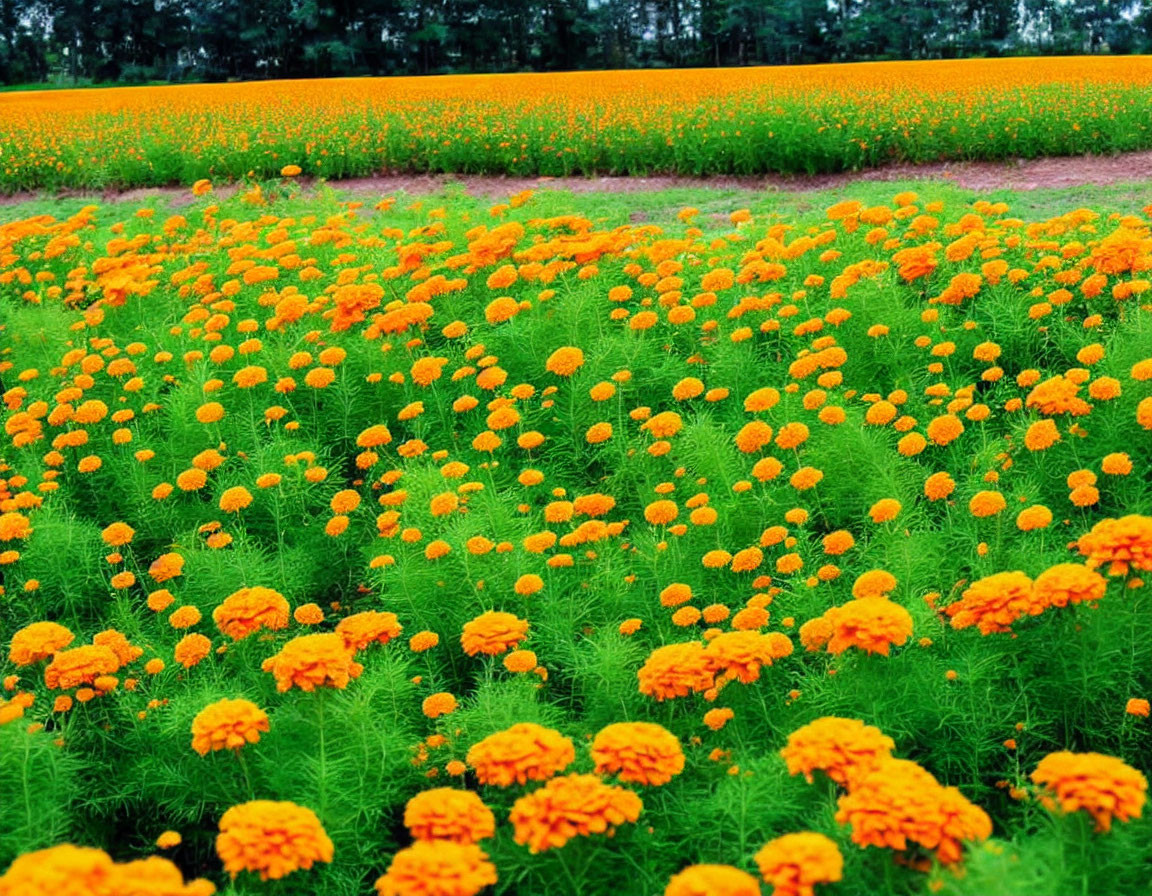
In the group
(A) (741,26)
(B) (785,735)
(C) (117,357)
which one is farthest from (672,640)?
(A) (741,26)

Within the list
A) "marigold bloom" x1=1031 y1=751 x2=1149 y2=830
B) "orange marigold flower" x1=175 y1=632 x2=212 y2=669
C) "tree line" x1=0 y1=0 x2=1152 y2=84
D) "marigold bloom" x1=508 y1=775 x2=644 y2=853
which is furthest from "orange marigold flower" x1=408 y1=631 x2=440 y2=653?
"tree line" x1=0 y1=0 x2=1152 y2=84

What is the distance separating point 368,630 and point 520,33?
148ft

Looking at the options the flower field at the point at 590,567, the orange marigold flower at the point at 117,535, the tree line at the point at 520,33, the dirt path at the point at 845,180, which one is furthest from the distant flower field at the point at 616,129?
the tree line at the point at 520,33

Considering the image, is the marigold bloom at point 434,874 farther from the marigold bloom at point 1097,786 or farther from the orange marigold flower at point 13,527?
the orange marigold flower at point 13,527

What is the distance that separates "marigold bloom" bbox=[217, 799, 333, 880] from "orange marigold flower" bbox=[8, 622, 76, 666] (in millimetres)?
1484

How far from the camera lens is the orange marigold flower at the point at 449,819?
92.0 inches

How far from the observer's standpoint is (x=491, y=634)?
10.7 ft

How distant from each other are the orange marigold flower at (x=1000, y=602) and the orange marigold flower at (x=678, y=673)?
752 millimetres

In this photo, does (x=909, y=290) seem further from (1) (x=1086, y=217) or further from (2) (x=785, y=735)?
(2) (x=785, y=735)

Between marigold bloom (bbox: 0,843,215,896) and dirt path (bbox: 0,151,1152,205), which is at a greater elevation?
dirt path (bbox: 0,151,1152,205)

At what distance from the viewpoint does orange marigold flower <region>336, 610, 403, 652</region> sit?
3.48 m

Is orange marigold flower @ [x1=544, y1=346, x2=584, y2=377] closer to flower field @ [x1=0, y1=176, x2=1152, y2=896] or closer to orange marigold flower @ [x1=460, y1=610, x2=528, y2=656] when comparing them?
flower field @ [x1=0, y1=176, x2=1152, y2=896]

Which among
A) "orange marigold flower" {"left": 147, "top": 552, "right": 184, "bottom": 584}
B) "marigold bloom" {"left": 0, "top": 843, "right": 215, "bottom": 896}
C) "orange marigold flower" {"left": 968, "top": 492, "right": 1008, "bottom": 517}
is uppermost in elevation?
"orange marigold flower" {"left": 968, "top": 492, "right": 1008, "bottom": 517}

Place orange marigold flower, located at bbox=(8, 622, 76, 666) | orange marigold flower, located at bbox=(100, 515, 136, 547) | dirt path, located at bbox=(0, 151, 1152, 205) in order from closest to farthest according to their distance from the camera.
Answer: orange marigold flower, located at bbox=(8, 622, 76, 666)
orange marigold flower, located at bbox=(100, 515, 136, 547)
dirt path, located at bbox=(0, 151, 1152, 205)
